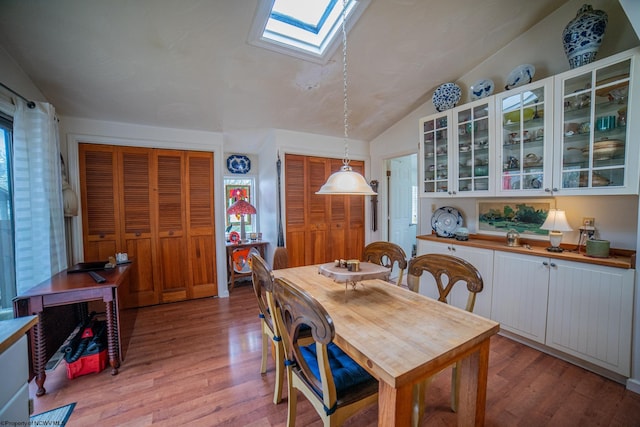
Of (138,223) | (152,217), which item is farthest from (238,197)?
(138,223)

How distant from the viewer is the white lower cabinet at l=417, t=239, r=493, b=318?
2467 mm

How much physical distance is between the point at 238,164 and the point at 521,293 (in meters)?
4.12

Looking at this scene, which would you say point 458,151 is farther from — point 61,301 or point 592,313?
point 61,301

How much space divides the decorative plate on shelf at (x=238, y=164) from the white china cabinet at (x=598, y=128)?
3.98m

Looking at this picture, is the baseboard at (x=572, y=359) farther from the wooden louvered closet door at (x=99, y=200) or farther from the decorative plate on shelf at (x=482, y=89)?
the wooden louvered closet door at (x=99, y=200)

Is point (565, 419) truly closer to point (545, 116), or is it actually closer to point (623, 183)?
point (623, 183)

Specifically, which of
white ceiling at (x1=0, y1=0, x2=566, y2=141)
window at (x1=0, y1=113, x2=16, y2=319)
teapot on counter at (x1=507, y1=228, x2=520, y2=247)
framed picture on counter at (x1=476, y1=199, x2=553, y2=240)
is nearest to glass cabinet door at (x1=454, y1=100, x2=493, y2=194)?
framed picture on counter at (x1=476, y1=199, x2=553, y2=240)

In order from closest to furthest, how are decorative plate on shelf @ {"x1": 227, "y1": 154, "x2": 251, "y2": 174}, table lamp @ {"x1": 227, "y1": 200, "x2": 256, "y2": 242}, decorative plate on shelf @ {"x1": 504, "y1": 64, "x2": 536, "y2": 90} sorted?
decorative plate on shelf @ {"x1": 504, "y1": 64, "x2": 536, "y2": 90}, table lamp @ {"x1": 227, "y1": 200, "x2": 256, "y2": 242}, decorative plate on shelf @ {"x1": 227, "y1": 154, "x2": 251, "y2": 174}

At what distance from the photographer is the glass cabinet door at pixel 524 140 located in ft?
7.14

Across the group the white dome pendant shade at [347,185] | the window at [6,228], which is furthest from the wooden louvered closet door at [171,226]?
the white dome pendant shade at [347,185]

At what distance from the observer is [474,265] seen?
2594 millimetres

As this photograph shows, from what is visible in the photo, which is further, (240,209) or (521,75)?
(240,209)

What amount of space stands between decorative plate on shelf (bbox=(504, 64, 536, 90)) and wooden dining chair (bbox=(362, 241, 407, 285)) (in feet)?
6.53

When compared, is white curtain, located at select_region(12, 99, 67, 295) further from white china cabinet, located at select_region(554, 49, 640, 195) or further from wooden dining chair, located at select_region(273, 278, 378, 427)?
white china cabinet, located at select_region(554, 49, 640, 195)
